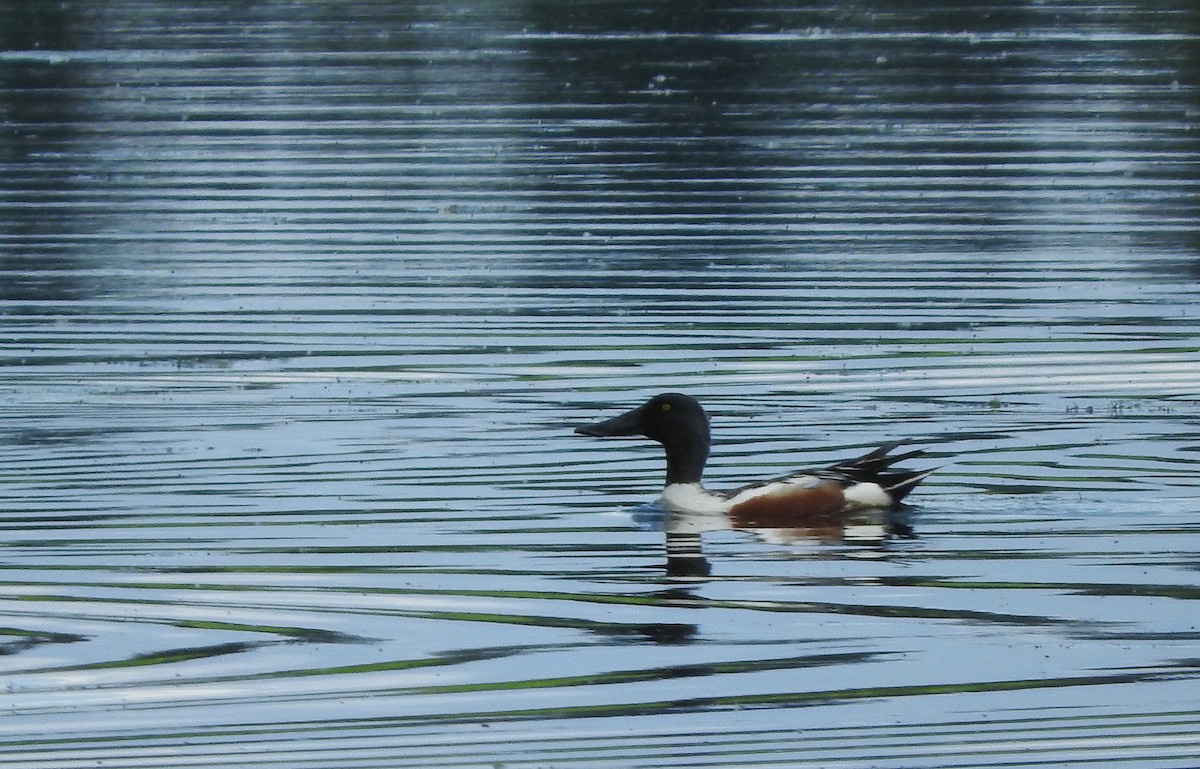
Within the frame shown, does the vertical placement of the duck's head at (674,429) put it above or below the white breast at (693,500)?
above

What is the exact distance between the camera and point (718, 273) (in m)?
21.8

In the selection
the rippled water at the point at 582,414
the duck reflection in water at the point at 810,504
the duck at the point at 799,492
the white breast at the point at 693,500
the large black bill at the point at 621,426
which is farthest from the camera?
the large black bill at the point at 621,426

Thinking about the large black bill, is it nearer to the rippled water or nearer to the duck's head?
the duck's head

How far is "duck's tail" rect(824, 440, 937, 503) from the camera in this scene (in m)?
13.3

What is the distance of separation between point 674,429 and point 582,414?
1.95 m

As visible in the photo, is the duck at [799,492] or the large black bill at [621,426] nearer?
the duck at [799,492]

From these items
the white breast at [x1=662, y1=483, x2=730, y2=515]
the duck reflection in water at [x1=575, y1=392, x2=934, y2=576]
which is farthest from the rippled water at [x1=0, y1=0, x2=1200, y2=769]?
→ the white breast at [x1=662, y1=483, x2=730, y2=515]

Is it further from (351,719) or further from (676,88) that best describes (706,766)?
(676,88)

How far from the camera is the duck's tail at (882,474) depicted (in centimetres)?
1329

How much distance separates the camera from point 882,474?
13.4 m

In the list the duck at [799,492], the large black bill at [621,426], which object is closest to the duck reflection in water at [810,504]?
the duck at [799,492]

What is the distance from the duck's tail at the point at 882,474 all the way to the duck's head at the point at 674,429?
800mm

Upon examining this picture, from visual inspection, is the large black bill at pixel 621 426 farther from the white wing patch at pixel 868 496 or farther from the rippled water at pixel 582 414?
the white wing patch at pixel 868 496

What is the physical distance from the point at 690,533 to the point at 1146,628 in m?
3.28
